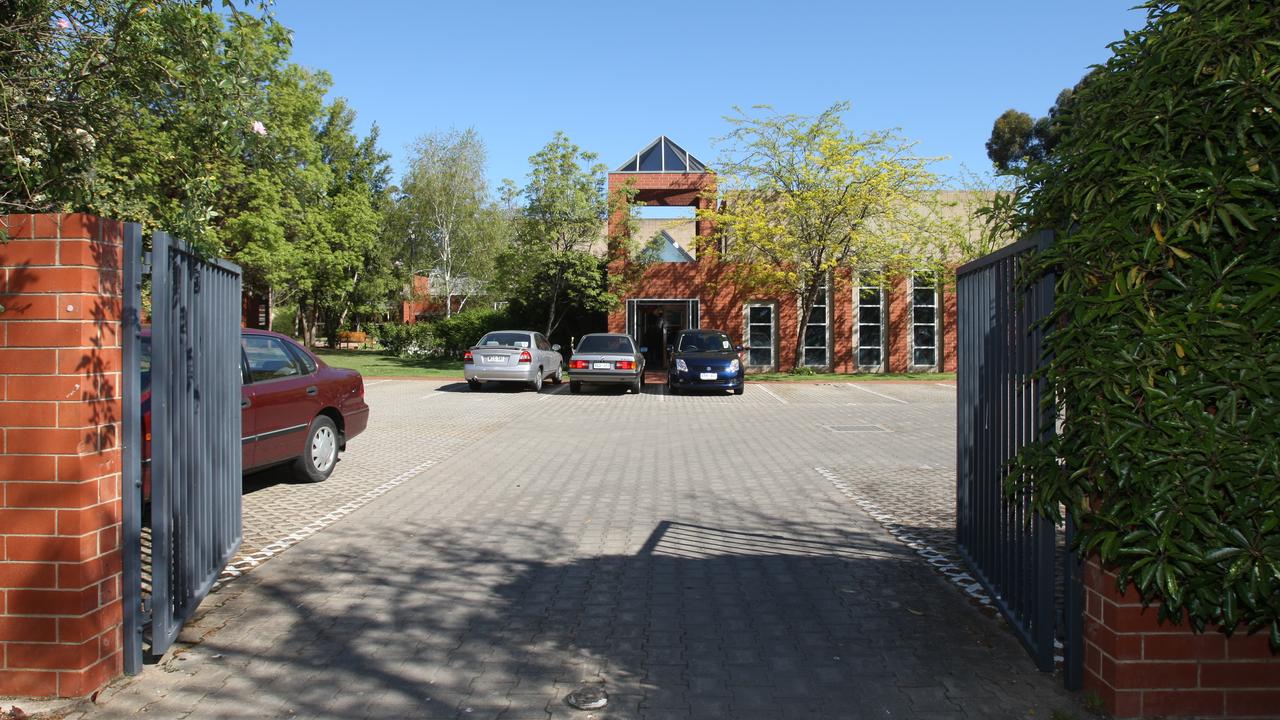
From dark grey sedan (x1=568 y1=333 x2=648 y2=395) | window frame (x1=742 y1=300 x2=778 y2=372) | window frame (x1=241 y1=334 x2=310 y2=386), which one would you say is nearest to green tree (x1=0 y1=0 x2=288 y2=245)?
window frame (x1=241 y1=334 x2=310 y2=386)

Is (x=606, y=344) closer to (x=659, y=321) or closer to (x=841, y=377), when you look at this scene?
(x=659, y=321)

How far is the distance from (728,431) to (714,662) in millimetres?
10207

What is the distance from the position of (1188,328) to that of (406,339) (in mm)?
36930

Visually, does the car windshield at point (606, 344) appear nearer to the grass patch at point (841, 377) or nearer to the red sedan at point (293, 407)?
the grass patch at point (841, 377)

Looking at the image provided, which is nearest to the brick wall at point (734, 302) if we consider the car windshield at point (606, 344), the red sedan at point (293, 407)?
the car windshield at point (606, 344)

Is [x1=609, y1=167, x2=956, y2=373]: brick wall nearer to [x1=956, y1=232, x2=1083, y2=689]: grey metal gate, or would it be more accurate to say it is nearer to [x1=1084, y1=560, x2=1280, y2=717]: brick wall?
[x1=956, y1=232, x2=1083, y2=689]: grey metal gate

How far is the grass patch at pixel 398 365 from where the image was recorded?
28.0 m

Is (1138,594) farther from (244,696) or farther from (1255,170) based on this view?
(244,696)

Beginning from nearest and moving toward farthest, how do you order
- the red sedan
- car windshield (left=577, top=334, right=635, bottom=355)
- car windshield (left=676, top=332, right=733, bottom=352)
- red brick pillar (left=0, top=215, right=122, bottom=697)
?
red brick pillar (left=0, top=215, right=122, bottom=697), the red sedan, car windshield (left=577, top=334, right=635, bottom=355), car windshield (left=676, top=332, right=733, bottom=352)

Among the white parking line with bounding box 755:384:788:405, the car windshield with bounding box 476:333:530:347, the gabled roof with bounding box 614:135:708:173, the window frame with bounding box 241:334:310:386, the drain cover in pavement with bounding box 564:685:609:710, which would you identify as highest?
the gabled roof with bounding box 614:135:708:173

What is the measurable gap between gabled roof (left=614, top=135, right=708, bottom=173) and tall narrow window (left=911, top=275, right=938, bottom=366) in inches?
394

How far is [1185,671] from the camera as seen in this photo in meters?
3.19

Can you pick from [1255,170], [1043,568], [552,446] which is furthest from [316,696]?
[552,446]

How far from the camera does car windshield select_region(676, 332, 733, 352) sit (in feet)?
74.6
